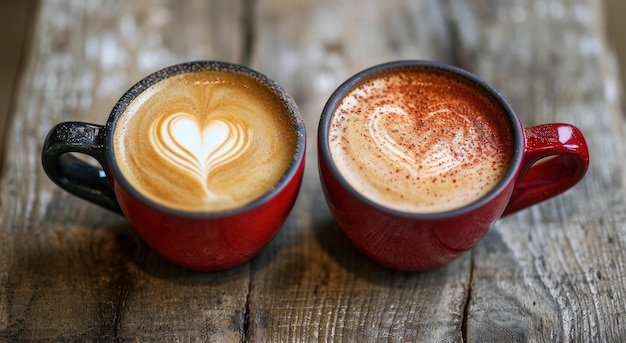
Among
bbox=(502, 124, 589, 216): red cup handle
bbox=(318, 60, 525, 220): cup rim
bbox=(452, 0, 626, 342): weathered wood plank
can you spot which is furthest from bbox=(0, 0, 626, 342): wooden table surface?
bbox=(318, 60, 525, 220): cup rim

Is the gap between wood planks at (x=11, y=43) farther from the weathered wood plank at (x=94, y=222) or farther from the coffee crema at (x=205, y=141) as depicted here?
the coffee crema at (x=205, y=141)

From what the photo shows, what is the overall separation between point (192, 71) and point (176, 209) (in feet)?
0.91

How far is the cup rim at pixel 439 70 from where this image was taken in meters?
0.99

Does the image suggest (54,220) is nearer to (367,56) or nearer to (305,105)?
(305,105)

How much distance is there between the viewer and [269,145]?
1.09 metres

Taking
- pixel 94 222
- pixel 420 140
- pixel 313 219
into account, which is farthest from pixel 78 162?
pixel 420 140

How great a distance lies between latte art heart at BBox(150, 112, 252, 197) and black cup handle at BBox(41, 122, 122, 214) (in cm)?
9

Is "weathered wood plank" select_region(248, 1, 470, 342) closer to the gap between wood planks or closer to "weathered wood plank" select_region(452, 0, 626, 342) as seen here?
"weathered wood plank" select_region(452, 0, 626, 342)

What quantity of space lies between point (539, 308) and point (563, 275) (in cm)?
8

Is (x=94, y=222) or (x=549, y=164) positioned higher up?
(x=549, y=164)

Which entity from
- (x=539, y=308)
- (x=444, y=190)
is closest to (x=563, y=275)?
(x=539, y=308)

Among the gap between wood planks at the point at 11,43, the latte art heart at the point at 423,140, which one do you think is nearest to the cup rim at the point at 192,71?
the latte art heart at the point at 423,140

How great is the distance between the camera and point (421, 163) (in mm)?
1073

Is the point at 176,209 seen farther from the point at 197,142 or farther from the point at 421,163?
the point at 421,163
